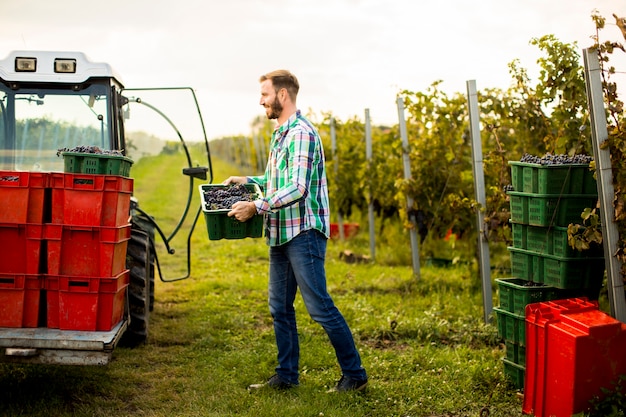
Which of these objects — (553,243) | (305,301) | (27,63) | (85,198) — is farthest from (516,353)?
(27,63)

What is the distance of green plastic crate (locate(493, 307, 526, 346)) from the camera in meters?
4.91

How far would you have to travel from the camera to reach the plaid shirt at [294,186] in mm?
4559

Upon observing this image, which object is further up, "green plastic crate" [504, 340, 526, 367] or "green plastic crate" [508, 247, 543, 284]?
"green plastic crate" [508, 247, 543, 284]

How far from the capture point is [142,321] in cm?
596

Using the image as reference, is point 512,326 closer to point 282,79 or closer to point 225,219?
point 225,219

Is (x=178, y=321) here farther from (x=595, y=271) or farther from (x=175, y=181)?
(x=175, y=181)

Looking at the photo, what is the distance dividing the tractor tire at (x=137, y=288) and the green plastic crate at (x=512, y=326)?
2.66 metres

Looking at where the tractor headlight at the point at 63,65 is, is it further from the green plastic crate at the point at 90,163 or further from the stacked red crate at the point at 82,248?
the stacked red crate at the point at 82,248

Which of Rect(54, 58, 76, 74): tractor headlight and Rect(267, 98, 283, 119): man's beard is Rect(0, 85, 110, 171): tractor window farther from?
Rect(267, 98, 283, 119): man's beard

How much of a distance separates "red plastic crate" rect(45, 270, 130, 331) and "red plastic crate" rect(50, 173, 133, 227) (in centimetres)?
35

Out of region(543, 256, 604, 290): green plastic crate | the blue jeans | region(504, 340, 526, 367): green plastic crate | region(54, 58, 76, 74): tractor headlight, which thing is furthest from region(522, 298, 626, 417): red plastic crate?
region(54, 58, 76, 74): tractor headlight

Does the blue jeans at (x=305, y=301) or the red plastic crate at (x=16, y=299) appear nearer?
the red plastic crate at (x=16, y=299)

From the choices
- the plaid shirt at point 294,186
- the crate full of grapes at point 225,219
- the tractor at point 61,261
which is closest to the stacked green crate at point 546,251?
the plaid shirt at point 294,186

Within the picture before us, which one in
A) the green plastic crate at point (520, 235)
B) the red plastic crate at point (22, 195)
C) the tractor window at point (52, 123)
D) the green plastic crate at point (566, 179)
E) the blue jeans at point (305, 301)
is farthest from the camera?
the tractor window at point (52, 123)
